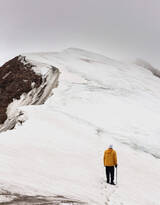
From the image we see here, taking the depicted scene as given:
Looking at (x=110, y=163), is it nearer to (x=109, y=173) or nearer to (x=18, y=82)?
(x=109, y=173)

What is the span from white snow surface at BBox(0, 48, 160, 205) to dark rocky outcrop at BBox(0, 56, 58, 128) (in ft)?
11.7

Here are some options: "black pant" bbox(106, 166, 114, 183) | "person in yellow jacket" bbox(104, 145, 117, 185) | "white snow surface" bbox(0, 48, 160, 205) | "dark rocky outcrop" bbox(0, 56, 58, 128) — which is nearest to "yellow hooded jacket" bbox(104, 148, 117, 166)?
"person in yellow jacket" bbox(104, 145, 117, 185)

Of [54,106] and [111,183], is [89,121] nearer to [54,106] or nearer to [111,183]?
[54,106]

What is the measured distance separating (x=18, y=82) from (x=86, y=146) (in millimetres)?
18400

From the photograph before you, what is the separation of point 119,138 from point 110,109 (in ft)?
16.0

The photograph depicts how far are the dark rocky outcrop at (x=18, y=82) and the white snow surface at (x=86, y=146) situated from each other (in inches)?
141

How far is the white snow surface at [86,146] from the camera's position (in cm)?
817

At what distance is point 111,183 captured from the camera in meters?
10.4

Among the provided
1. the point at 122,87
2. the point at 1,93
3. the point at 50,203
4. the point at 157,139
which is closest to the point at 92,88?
the point at 122,87

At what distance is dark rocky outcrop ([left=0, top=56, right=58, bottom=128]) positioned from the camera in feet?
91.6

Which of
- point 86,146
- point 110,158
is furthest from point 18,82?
point 110,158

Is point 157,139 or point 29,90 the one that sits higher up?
point 29,90

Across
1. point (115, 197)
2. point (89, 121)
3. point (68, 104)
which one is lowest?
point (115, 197)

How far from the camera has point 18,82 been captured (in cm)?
3027
